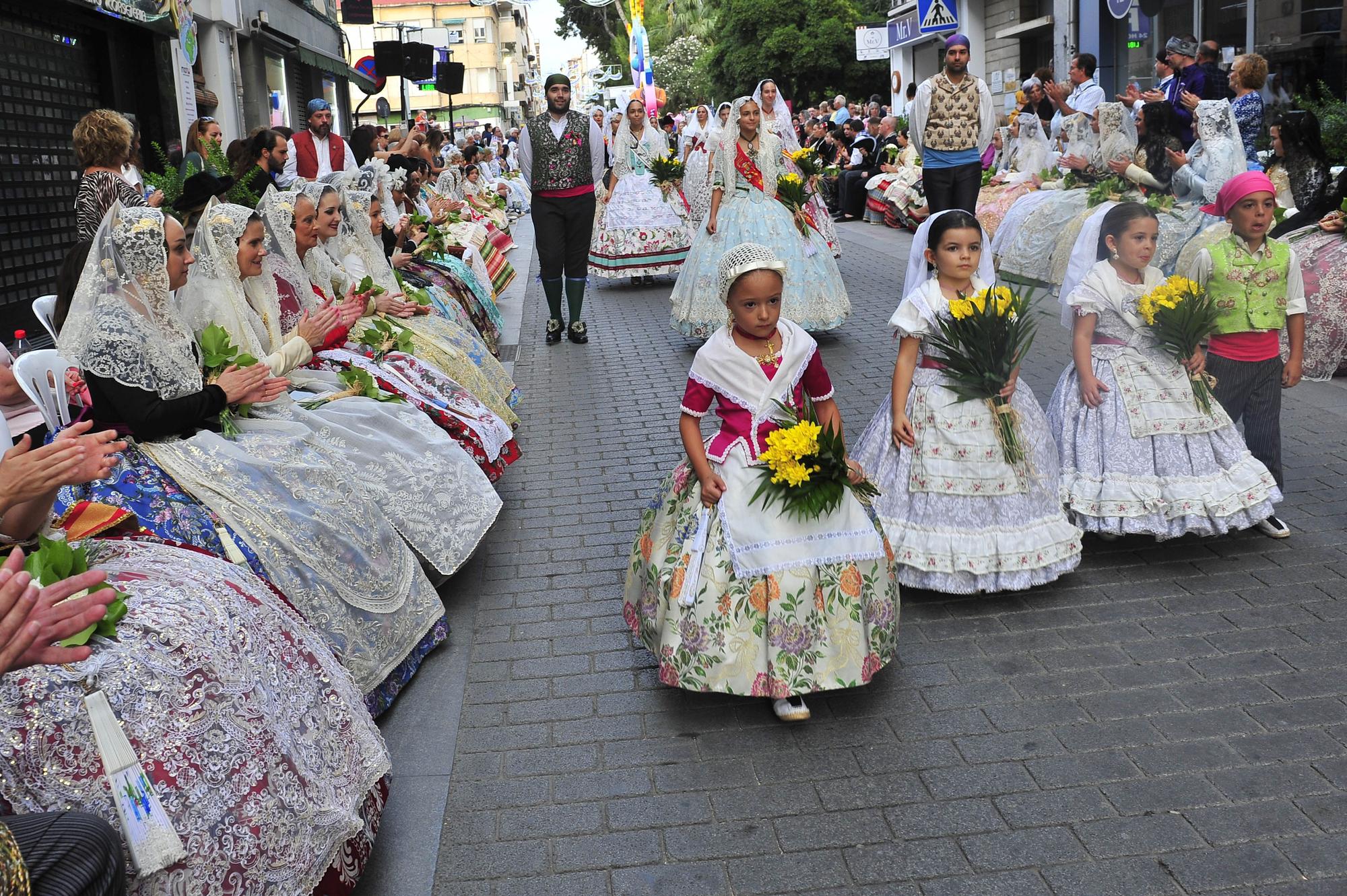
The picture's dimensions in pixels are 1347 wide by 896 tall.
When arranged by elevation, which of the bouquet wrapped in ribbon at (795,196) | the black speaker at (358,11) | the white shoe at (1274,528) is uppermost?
the black speaker at (358,11)

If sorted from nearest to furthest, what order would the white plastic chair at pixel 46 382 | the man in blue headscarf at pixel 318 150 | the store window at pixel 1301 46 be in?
the white plastic chair at pixel 46 382 < the man in blue headscarf at pixel 318 150 < the store window at pixel 1301 46

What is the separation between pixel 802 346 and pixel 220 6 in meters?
17.9

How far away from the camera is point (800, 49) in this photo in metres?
38.6

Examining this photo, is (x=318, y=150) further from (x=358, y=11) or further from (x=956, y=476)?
(x=358, y=11)

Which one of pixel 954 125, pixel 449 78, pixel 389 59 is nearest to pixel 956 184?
pixel 954 125

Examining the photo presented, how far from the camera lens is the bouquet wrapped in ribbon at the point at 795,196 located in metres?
10.0

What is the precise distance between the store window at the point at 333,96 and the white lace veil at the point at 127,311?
29998 millimetres

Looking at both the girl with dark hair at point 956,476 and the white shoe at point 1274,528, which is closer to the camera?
the girl with dark hair at point 956,476

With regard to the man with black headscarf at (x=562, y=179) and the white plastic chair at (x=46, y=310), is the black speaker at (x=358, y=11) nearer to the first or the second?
the man with black headscarf at (x=562, y=179)

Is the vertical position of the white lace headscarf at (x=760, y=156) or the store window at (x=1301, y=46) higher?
the store window at (x=1301, y=46)

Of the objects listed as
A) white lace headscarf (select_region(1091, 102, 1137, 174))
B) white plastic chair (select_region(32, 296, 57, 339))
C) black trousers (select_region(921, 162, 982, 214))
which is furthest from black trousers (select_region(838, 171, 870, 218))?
white plastic chair (select_region(32, 296, 57, 339))

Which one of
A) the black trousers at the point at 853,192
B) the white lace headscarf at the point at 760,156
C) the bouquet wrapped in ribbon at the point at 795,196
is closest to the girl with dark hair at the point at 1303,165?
the bouquet wrapped in ribbon at the point at 795,196

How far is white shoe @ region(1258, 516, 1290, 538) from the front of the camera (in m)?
5.38

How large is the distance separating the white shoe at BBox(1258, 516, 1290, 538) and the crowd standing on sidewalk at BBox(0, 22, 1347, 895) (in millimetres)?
94
